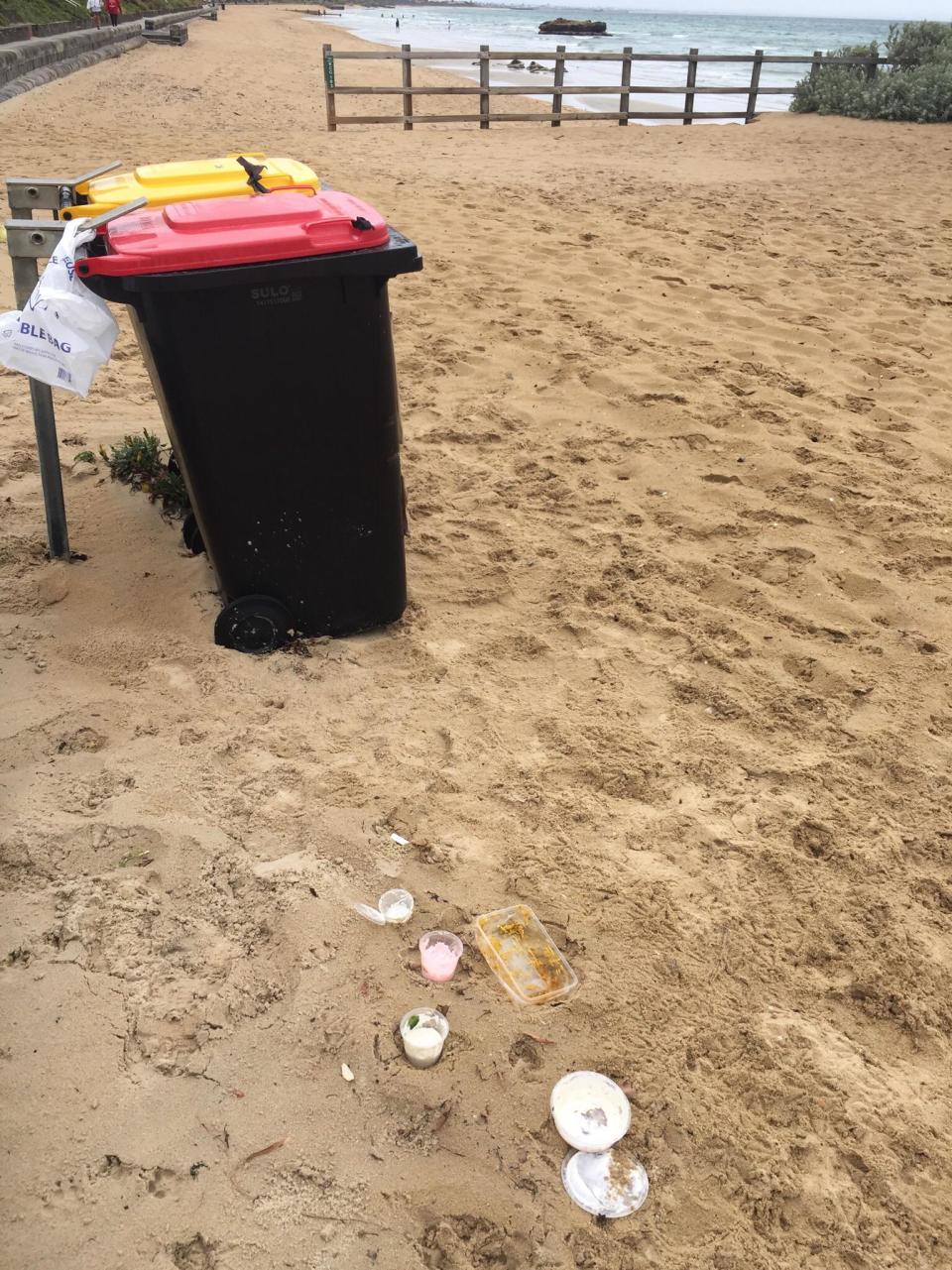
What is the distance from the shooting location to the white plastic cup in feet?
5.32

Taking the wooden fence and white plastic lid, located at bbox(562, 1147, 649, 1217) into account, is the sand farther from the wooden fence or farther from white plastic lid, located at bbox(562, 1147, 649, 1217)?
the wooden fence

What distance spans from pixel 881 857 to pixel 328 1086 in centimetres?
134

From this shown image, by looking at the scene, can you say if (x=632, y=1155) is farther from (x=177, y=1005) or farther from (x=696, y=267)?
(x=696, y=267)

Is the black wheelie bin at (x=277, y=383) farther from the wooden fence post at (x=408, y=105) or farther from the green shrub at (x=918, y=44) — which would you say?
the green shrub at (x=918, y=44)

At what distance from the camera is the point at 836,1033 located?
5.76ft

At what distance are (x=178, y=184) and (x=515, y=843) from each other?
2.01 meters

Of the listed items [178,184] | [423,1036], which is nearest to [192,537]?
[178,184]

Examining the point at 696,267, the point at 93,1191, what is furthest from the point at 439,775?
the point at 696,267

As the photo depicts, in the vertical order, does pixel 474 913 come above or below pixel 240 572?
below

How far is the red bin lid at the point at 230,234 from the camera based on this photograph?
6.63 feet

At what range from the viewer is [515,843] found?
2.11 m

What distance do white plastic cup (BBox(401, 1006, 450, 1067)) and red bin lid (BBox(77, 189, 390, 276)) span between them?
1.65 m

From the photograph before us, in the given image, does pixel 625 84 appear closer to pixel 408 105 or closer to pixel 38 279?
pixel 408 105

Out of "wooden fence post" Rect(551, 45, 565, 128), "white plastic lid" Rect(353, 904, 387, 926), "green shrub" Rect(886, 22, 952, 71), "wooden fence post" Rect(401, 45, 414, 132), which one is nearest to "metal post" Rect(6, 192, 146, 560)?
"white plastic lid" Rect(353, 904, 387, 926)
